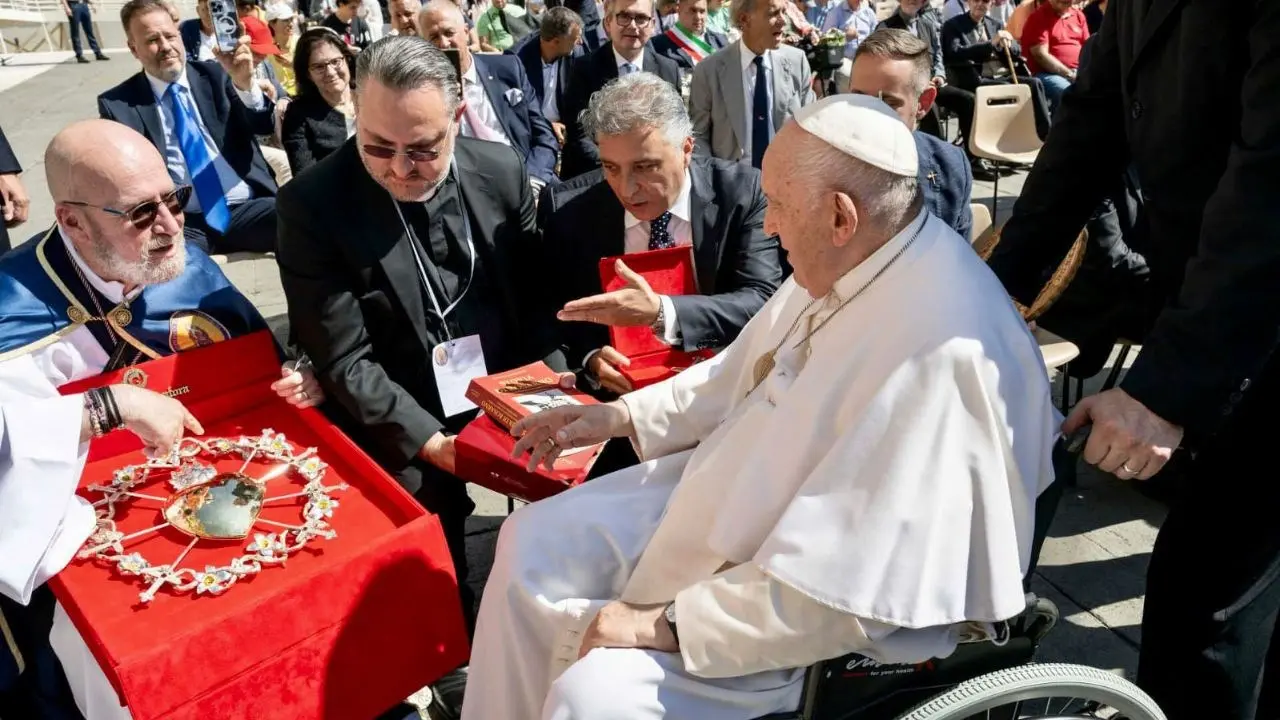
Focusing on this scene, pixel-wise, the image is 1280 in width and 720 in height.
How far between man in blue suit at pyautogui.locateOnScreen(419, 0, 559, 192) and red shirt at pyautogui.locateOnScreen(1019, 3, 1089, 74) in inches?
204

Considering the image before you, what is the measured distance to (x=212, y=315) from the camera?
2.47m

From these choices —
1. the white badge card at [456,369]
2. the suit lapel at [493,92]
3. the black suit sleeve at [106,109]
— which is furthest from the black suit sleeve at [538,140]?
the white badge card at [456,369]

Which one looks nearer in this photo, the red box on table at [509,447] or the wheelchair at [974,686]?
the wheelchair at [974,686]

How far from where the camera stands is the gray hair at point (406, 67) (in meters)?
2.39

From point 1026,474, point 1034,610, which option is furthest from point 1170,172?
point 1034,610

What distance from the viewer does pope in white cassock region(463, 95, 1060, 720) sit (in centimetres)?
154

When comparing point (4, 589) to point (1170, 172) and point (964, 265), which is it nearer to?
point (964, 265)

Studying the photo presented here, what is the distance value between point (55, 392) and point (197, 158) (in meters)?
2.73

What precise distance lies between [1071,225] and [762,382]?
0.83 meters

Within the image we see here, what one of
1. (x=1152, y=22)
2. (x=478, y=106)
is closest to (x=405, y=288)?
(x=1152, y=22)

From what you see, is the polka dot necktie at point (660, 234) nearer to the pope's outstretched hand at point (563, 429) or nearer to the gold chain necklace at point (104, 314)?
the pope's outstretched hand at point (563, 429)

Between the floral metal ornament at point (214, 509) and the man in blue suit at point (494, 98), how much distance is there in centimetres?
262

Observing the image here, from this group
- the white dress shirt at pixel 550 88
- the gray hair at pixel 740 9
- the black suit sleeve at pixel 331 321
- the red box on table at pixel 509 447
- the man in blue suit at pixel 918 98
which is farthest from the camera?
the white dress shirt at pixel 550 88

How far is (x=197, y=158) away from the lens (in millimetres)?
4512
